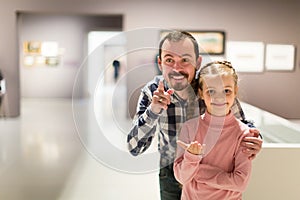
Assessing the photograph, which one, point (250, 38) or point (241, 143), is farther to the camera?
point (250, 38)

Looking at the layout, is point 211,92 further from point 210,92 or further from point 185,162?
point 185,162

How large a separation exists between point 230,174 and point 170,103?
257mm

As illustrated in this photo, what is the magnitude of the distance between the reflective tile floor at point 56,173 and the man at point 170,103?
87 centimetres

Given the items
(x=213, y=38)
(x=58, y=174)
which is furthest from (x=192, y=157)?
(x=213, y=38)

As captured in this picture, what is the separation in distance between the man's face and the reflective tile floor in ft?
3.22

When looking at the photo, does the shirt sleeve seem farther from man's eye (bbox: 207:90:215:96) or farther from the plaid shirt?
man's eye (bbox: 207:90:215:96)

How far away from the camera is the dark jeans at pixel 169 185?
47.7 inches

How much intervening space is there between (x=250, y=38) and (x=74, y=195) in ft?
17.6

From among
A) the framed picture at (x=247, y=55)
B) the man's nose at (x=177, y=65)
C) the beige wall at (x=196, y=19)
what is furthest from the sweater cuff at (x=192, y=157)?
the framed picture at (x=247, y=55)

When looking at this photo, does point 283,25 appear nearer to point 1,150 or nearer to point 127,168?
point 1,150

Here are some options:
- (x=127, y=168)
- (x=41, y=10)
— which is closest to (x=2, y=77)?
(x=41, y=10)

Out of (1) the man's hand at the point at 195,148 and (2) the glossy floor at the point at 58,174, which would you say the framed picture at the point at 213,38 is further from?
(1) the man's hand at the point at 195,148

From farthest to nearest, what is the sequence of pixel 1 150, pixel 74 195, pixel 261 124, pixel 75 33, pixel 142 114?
pixel 75 33, pixel 1 150, pixel 74 195, pixel 261 124, pixel 142 114

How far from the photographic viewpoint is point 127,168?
1.05 m
